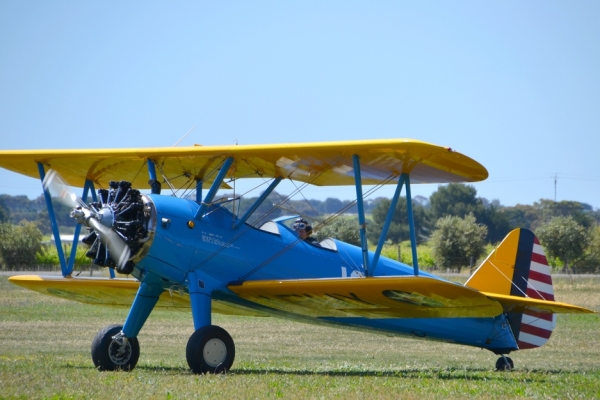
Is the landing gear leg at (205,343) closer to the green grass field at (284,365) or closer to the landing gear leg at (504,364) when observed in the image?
the green grass field at (284,365)

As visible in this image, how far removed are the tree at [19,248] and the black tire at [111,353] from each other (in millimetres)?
45772

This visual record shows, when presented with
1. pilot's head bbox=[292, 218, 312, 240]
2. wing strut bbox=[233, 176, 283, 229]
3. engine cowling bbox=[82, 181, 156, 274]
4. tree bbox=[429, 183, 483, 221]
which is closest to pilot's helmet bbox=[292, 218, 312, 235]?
pilot's head bbox=[292, 218, 312, 240]

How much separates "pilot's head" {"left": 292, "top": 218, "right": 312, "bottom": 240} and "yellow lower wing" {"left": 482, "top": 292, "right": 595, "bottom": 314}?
2.85 metres

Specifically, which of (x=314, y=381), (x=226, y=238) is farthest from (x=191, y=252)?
(x=314, y=381)

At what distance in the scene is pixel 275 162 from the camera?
11.7 metres

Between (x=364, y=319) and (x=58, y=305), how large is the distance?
63.9ft

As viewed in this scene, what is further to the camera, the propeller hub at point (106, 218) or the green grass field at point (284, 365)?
the propeller hub at point (106, 218)

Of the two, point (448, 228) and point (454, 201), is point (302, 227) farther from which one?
point (454, 201)

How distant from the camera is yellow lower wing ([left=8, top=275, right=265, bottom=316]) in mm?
12727

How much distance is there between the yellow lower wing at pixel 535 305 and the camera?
10602mm

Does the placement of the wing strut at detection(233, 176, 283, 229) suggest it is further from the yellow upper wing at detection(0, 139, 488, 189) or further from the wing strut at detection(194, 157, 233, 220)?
the wing strut at detection(194, 157, 233, 220)

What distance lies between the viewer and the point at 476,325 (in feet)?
44.2

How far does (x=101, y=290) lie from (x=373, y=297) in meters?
4.67

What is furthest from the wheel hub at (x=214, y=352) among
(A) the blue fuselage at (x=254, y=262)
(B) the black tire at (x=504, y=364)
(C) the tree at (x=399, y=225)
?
(C) the tree at (x=399, y=225)
